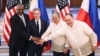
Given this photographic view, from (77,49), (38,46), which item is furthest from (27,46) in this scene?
(77,49)

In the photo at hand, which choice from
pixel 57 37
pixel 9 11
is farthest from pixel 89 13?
pixel 9 11

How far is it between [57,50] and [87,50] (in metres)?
0.83

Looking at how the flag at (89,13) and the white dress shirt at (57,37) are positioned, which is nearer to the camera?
the white dress shirt at (57,37)

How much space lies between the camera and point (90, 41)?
5.32m

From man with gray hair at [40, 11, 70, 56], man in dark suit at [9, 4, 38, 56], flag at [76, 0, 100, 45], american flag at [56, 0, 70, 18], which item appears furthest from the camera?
american flag at [56, 0, 70, 18]

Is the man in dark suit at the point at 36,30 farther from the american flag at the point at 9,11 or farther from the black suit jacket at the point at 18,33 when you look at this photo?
the american flag at the point at 9,11

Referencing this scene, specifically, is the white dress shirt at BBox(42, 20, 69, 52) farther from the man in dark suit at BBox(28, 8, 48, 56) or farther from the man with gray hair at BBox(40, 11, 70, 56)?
the man in dark suit at BBox(28, 8, 48, 56)

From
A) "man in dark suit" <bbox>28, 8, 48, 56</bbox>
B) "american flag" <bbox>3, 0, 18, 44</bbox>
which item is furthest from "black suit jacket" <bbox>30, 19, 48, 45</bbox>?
"american flag" <bbox>3, 0, 18, 44</bbox>

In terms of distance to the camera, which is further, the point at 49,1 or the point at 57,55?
the point at 49,1

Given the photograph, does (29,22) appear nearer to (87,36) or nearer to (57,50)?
(57,50)

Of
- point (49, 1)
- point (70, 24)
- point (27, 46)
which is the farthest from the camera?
point (49, 1)

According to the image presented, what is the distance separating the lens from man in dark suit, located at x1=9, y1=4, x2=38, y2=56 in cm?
610

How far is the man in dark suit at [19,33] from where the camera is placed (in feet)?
20.0

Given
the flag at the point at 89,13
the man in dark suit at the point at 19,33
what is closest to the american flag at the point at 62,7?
the flag at the point at 89,13
